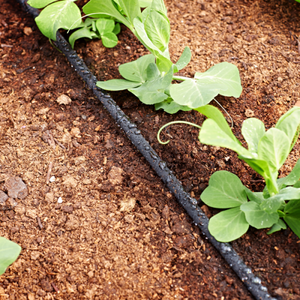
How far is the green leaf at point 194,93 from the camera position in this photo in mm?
1099

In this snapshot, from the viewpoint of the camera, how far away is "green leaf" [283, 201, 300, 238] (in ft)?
3.37

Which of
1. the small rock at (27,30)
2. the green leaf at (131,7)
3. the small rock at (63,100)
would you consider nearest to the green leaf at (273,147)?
the green leaf at (131,7)

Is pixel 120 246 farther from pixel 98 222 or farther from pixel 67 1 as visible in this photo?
pixel 67 1

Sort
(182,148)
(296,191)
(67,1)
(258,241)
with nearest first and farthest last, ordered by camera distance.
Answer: (296,191), (258,241), (182,148), (67,1)

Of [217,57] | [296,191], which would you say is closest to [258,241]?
[296,191]

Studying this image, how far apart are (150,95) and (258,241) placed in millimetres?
738

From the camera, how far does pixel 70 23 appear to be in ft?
→ 4.83

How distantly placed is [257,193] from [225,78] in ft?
1.69

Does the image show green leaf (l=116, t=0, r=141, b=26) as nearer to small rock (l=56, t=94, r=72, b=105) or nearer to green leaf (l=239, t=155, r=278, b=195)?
small rock (l=56, t=94, r=72, b=105)

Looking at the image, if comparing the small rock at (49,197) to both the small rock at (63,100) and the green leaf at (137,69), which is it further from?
the green leaf at (137,69)

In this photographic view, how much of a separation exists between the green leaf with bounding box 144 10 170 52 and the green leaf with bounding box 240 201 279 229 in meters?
0.75

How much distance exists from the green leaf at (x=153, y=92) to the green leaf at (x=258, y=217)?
578mm

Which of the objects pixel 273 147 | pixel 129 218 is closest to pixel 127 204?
pixel 129 218

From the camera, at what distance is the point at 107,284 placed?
3.41 feet
